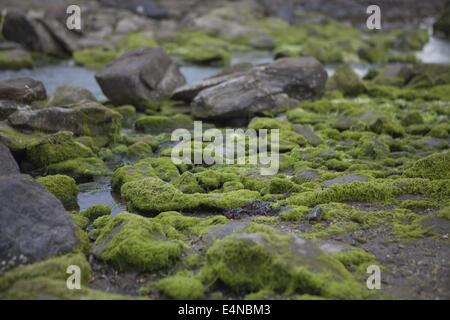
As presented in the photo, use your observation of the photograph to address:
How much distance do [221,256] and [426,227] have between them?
410 centimetres

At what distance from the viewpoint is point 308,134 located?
14664 mm

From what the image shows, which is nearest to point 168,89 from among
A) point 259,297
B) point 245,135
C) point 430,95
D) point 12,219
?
point 245,135

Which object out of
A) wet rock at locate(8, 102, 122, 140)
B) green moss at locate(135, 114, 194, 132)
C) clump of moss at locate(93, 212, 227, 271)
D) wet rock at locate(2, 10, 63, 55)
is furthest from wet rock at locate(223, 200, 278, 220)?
wet rock at locate(2, 10, 63, 55)

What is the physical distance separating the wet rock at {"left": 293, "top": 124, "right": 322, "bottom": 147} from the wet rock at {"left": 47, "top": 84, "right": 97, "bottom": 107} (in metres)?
8.18

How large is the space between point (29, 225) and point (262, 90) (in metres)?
11.9

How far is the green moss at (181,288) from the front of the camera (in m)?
6.21

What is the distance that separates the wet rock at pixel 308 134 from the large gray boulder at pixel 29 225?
8896 millimetres

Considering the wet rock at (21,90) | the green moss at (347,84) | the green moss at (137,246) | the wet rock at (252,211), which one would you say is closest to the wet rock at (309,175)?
the wet rock at (252,211)

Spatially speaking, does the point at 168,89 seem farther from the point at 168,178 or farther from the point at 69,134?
the point at 168,178

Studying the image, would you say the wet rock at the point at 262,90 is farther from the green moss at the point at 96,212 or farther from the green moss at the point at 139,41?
the green moss at the point at 139,41

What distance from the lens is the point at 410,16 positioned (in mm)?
55750

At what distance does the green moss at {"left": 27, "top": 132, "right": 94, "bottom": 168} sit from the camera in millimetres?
12008

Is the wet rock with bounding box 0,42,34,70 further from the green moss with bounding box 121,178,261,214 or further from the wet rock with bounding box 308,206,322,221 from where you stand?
the wet rock with bounding box 308,206,322,221

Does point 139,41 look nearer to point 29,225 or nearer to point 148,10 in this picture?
point 148,10
